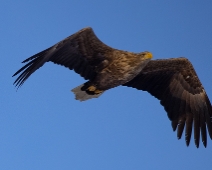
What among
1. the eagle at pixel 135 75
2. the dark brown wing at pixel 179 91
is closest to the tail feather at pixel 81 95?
the eagle at pixel 135 75

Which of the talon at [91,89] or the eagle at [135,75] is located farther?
the talon at [91,89]

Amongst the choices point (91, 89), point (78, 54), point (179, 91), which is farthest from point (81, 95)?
point (179, 91)

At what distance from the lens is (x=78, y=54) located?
1165 centimetres

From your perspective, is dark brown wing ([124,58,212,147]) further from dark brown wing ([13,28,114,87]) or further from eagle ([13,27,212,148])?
dark brown wing ([13,28,114,87])

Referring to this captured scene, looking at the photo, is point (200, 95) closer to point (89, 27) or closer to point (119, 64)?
point (119, 64)

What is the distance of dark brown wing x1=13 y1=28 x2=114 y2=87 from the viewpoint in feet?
34.8

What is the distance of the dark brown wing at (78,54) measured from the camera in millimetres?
10594

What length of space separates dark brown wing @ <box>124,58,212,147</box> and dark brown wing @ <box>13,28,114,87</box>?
148cm

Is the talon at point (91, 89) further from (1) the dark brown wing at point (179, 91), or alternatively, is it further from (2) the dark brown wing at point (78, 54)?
(1) the dark brown wing at point (179, 91)

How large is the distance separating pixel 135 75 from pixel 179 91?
7.07 ft

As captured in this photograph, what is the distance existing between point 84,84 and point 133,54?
138cm

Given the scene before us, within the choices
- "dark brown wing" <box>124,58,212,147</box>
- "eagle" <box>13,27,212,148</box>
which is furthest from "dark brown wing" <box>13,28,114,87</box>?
"dark brown wing" <box>124,58,212,147</box>

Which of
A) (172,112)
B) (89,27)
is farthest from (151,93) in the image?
(89,27)

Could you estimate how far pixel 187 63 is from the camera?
41.2ft
